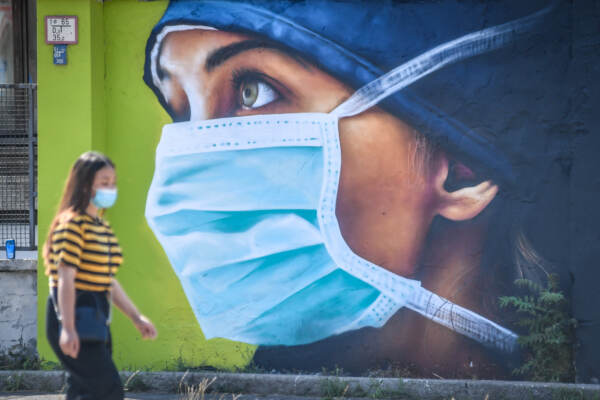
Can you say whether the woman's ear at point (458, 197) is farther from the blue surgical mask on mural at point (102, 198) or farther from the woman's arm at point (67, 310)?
the woman's arm at point (67, 310)

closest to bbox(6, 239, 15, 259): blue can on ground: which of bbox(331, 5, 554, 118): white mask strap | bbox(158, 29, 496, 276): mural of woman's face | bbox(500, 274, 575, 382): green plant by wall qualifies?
bbox(158, 29, 496, 276): mural of woman's face

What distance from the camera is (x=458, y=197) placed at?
6.00 metres

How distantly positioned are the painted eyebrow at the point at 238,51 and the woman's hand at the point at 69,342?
11.1ft

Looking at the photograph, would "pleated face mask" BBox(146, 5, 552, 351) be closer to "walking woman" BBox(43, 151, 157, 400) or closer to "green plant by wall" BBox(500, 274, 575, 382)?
"green plant by wall" BBox(500, 274, 575, 382)

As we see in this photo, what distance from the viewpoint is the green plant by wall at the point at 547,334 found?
228 inches

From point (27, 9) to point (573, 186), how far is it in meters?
6.51

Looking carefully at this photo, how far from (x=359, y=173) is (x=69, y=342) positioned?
330cm

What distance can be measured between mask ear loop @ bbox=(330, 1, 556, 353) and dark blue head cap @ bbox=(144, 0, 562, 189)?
5 cm

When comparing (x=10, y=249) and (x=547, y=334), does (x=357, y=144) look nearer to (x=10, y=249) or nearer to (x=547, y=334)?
(x=547, y=334)

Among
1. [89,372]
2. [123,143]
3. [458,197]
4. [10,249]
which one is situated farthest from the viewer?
[10,249]

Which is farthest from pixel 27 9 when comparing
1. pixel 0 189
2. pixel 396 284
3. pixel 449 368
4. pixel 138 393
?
pixel 449 368

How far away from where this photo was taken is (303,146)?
609 cm

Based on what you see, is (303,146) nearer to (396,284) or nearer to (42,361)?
(396,284)

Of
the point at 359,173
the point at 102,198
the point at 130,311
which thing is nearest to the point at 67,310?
the point at 130,311
